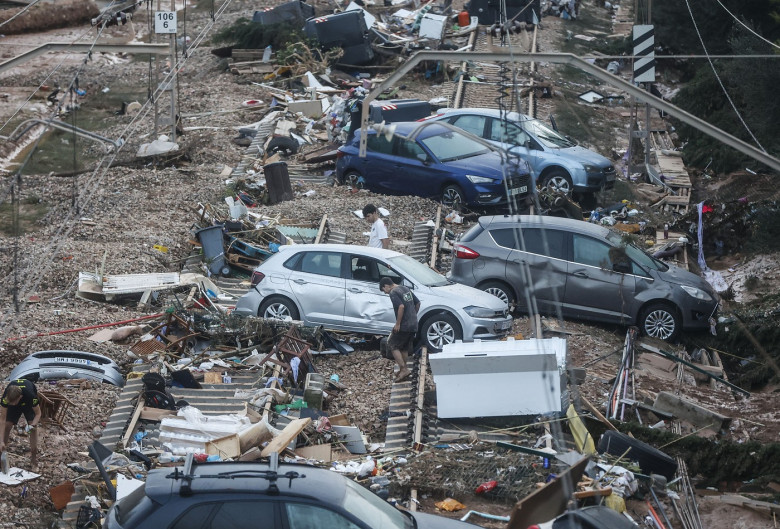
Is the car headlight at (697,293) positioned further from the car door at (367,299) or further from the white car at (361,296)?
the car door at (367,299)

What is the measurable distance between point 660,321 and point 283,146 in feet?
42.1

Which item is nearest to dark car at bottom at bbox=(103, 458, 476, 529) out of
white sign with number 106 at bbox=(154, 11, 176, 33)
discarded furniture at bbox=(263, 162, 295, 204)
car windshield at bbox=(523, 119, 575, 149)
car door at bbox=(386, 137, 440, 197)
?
car door at bbox=(386, 137, 440, 197)

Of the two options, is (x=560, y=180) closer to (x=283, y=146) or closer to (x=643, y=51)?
(x=643, y=51)

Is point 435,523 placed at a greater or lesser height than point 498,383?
greater

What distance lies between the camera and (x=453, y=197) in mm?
22172

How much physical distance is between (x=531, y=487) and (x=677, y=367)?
6100mm

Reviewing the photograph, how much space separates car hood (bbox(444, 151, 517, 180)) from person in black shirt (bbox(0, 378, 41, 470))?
11961mm

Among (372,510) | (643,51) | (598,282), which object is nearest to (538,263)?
(598,282)

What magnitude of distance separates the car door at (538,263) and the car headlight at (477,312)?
5.18 ft

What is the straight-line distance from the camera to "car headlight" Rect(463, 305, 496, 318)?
15633mm

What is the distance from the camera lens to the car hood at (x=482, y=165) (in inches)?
851

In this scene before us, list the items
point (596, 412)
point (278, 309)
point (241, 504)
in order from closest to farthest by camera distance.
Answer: point (241, 504) < point (596, 412) < point (278, 309)

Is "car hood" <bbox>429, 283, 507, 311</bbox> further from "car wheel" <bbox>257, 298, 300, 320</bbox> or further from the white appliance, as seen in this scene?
the white appliance

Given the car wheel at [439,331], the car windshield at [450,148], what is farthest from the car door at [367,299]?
the car windshield at [450,148]
